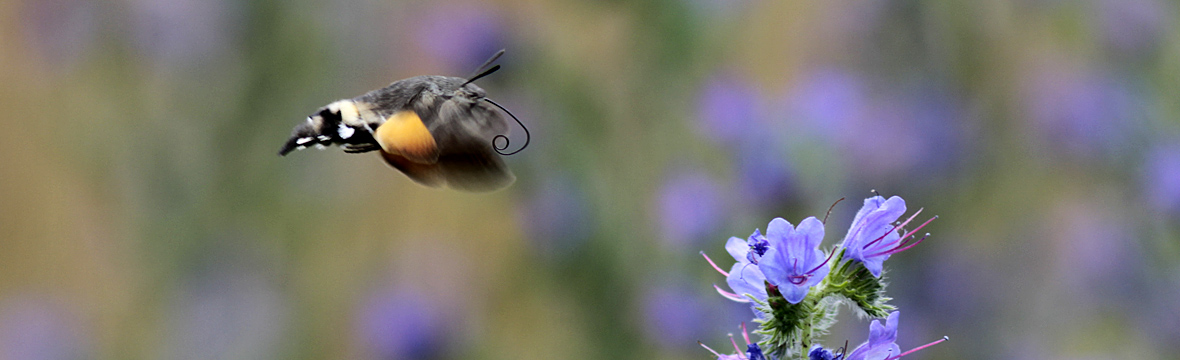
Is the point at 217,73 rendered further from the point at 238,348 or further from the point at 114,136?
the point at 238,348

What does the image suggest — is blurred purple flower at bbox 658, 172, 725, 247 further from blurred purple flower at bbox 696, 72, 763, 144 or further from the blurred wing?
the blurred wing

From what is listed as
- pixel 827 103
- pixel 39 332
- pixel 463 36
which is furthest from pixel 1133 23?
pixel 39 332

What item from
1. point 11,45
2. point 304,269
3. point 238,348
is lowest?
point 238,348

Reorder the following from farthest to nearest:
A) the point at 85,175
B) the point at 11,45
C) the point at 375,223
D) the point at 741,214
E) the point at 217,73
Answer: the point at 11,45, the point at 375,223, the point at 85,175, the point at 741,214, the point at 217,73

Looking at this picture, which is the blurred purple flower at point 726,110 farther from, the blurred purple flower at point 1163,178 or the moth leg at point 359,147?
the moth leg at point 359,147

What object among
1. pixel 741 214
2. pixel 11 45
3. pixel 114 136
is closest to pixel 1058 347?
pixel 741 214

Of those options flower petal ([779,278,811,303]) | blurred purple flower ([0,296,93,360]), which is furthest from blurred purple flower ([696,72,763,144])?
blurred purple flower ([0,296,93,360])
